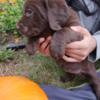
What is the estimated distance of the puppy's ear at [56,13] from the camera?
251 centimetres

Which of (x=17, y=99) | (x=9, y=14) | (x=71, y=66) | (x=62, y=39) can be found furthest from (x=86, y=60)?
(x=9, y=14)

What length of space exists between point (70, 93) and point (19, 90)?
1.42 ft

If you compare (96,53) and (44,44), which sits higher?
(44,44)

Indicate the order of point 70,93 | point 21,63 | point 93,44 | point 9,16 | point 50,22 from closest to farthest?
1. point 50,22
2. point 93,44
3. point 70,93
4. point 21,63
5. point 9,16

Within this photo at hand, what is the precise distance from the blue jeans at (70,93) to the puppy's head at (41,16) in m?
0.61

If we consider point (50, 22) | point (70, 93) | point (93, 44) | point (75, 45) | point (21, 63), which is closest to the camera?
point (50, 22)

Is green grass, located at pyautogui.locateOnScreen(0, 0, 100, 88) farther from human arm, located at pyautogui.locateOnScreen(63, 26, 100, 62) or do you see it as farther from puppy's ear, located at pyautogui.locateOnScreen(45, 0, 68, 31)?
puppy's ear, located at pyautogui.locateOnScreen(45, 0, 68, 31)

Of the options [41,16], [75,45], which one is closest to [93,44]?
[75,45]

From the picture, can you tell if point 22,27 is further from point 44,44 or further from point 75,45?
point 75,45

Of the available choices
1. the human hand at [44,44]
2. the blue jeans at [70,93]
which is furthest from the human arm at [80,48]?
the blue jeans at [70,93]

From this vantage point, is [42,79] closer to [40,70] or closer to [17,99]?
[40,70]

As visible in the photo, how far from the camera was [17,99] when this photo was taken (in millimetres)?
2645

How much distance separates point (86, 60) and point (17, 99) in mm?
572

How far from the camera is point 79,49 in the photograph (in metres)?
2.76
